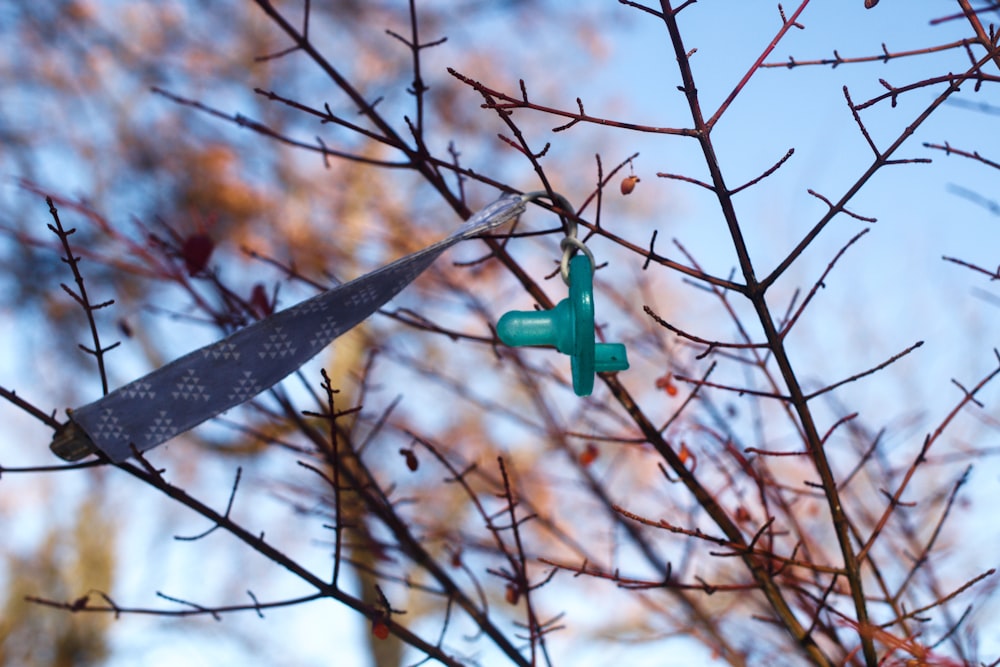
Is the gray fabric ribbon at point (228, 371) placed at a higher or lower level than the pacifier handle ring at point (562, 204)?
lower

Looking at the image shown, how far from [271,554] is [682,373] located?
86cm

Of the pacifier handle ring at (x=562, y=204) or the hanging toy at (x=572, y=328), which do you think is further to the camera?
the pacifier handle ring at (x=562, y=204)

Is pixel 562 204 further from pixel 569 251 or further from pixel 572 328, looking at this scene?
pixel 572 328

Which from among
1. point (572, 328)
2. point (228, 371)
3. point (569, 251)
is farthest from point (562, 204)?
point (228, 371)

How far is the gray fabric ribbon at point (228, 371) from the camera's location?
2.81ft

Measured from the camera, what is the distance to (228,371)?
0.89 m

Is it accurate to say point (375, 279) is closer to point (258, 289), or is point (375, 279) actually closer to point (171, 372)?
point (171, 372)

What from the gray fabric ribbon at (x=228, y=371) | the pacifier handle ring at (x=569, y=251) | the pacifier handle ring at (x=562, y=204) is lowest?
the gray fabric ribbon at (x=228, y=371)

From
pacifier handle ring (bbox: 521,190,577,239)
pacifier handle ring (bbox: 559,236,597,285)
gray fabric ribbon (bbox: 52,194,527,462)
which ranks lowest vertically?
gray fabric ribbon (bbox: 52,194,527,462)

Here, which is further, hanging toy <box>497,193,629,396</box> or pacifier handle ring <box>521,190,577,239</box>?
pacifier handle ring <box>521,190,577,239</box>

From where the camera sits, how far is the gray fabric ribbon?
0.86 metres

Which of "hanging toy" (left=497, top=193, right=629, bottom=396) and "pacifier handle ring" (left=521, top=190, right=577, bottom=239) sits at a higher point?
"pacifier handle ring" (left=521, top=190, right=577, bottom=239)

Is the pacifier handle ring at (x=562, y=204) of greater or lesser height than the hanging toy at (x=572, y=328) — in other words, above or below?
above

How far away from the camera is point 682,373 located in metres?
1.54
